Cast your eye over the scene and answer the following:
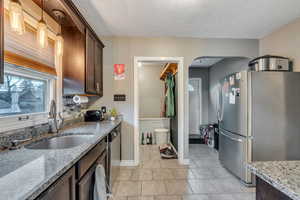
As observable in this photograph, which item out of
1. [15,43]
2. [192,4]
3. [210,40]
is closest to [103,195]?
[15,43]

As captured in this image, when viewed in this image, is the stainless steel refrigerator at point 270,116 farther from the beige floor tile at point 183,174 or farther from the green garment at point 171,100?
the green garment at point 171,100

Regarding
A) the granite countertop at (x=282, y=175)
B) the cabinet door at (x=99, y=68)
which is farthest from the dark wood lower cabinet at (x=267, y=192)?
the cabinet door at (x=99, y=68)

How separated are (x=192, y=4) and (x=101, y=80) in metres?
1.92

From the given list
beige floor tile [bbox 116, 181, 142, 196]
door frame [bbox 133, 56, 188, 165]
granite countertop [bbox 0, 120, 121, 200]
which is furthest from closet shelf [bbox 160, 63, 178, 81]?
granite countertop [bbox 0, 120, 121, 200]

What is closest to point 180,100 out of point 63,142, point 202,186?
point 202,186

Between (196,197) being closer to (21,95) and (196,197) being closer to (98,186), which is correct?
(98,186)

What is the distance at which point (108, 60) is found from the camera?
3.00 m

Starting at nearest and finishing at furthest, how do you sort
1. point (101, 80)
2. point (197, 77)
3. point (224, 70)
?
1. point (101, 80)
2. point (224, 70)
3. point (197, 77)

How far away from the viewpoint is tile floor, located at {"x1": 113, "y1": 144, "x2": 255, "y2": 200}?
2090mm

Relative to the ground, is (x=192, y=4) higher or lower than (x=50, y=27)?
higher

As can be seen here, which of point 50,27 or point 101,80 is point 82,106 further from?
point 50,27

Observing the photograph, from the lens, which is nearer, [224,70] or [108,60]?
[108,60]

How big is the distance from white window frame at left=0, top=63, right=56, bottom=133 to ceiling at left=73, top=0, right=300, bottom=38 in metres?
1.05

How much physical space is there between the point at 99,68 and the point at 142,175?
2.01 meters
